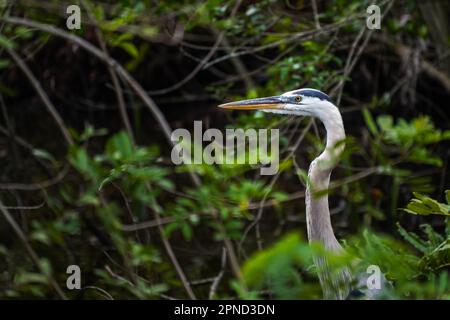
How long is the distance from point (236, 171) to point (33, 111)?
5806 mm

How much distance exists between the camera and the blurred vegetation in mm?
3326

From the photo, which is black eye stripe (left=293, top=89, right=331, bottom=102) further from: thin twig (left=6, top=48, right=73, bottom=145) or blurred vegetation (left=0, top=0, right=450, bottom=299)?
thin twig (left=6, top=48, right=73, bottom=145)

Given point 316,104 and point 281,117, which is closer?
point 316,104

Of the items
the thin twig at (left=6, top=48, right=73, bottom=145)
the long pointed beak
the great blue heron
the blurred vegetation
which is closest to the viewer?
the great blue heron

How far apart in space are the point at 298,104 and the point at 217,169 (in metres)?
0.66

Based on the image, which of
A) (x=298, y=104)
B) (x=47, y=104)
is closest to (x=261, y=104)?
(x=298, y=104)

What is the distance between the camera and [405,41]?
21.4 ft

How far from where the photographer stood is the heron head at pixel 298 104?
338 centimetres

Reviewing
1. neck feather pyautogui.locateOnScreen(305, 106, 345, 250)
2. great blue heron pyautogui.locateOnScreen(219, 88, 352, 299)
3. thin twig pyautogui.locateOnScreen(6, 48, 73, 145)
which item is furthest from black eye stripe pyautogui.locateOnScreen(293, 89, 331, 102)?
thin twig pyautogui.locateOnScreen(6, 48, 73, 145)

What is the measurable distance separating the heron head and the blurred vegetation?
0.27 m

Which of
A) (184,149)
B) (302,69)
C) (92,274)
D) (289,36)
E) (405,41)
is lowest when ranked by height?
(92,274)

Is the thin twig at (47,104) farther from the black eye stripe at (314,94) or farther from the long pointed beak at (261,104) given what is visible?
the black eye stripe at (314,94)
